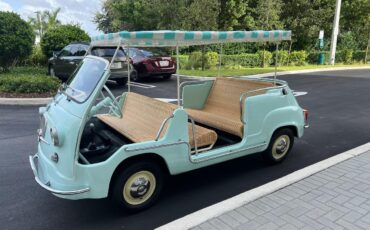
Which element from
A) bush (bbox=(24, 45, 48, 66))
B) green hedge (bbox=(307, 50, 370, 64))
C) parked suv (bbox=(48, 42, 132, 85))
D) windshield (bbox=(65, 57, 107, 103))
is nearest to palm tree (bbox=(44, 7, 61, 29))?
bush (bbox=(24, 45, 48, 66))

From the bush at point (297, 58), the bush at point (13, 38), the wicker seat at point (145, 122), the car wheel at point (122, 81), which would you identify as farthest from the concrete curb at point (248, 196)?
the bush at point (297, 58)

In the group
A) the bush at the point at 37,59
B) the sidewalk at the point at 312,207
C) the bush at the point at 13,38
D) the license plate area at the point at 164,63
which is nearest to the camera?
the sidewalk at the point at 312,207

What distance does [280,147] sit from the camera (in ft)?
16.0

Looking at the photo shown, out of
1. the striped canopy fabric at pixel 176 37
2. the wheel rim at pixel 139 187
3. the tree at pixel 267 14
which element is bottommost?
the wheel rim at pixel 139 187

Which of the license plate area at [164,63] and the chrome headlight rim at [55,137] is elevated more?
the license plate area at [164,63]

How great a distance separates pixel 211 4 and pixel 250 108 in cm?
1400

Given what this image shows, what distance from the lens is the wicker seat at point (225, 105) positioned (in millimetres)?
4738

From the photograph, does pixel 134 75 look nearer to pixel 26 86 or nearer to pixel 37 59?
pixel 26 86

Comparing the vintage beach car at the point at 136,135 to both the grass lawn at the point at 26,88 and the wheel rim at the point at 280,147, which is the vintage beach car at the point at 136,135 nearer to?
the wheel rim at the point at 280,147

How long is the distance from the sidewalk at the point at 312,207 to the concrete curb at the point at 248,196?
0.18ft

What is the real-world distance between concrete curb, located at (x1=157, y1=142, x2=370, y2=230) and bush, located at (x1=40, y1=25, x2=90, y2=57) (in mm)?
13170

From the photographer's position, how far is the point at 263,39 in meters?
4.58

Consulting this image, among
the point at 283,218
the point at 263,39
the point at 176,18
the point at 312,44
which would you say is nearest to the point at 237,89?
the point at 263,39

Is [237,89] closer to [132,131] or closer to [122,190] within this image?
[132,131]
